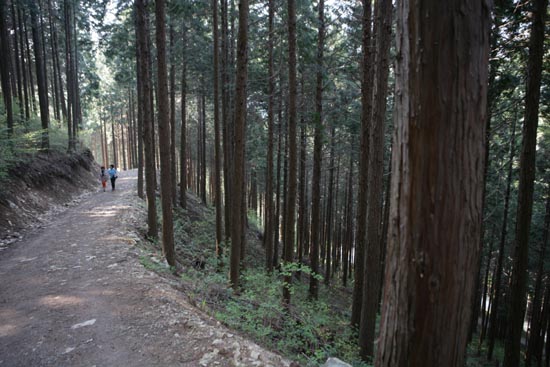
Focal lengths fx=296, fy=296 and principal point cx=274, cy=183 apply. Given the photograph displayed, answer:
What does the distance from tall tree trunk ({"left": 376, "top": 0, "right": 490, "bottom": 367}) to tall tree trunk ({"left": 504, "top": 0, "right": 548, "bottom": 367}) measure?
6183 millimetres

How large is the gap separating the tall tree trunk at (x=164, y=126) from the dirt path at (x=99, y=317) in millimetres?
1051

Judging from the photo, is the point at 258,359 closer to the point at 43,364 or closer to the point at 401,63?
the point at 43,364

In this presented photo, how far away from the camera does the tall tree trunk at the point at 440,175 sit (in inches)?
62.4

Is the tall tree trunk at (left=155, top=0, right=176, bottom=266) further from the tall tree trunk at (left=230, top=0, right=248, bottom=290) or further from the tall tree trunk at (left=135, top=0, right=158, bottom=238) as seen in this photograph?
the tall tree trunk at (left=230, top=0, right=248, bottom=290)

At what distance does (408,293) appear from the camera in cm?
166

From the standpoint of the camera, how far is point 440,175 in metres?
1.60

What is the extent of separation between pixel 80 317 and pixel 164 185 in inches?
162

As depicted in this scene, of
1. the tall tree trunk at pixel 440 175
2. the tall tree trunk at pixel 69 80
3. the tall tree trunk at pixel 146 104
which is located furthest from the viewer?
the tall tree trunk at pixel 69 80

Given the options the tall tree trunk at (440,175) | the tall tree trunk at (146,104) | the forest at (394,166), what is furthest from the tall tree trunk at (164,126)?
the tall tree trunk at (440,175)

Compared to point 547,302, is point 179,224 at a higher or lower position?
higher

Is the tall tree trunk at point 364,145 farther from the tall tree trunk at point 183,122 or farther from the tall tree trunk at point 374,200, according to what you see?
the tall tree trunk at point 183,122

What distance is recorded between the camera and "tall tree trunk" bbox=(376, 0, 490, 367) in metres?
1.59

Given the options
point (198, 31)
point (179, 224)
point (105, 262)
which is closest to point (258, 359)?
point (105, 262)

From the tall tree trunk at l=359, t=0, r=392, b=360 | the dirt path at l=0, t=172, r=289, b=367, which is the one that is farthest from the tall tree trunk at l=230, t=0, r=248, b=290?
the tall tree trunk at l=359, t=0, r=392, b=360
